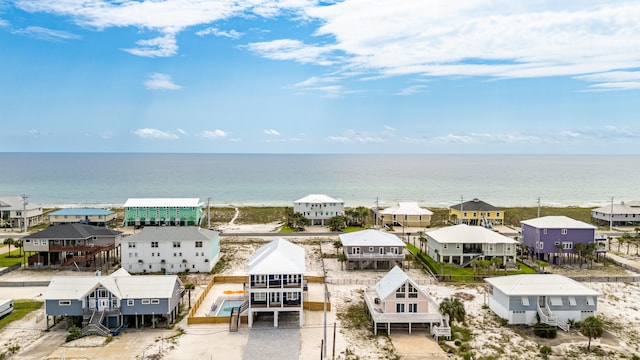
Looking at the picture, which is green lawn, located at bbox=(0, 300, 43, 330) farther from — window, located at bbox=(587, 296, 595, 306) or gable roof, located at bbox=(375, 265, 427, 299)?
window, located at bbox=(587, 296, 595, 306)

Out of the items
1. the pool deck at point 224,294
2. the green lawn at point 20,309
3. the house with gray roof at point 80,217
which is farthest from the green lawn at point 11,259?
the pool deck at point 224,294

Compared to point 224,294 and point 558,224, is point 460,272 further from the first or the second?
point 224,294

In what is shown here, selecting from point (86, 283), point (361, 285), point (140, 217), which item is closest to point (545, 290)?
point (361, 285)

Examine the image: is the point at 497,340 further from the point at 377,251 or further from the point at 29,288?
the point at 29,288

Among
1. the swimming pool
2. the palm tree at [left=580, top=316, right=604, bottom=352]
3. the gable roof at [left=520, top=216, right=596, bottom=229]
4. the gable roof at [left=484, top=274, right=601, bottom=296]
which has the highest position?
the gable roof at [left=520, top=216, right=596, bottom=229]

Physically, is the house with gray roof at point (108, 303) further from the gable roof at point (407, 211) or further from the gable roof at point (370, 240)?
the gable roof at point (407, 211)

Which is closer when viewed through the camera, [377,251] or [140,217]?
[377,251]

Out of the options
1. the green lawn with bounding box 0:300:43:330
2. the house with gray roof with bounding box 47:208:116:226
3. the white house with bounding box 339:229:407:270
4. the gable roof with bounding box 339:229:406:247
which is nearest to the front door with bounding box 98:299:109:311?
the green lawn with bounding box 0:300:43:330
